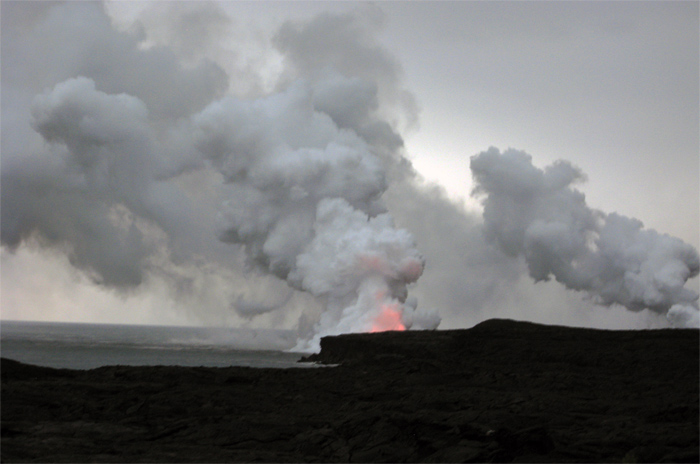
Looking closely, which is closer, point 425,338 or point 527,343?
point 527,343

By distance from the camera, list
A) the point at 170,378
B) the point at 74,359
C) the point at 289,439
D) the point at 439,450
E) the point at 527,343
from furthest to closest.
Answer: the point at 74,359
the point at 527,343
the point at 170,378
the point at 289,439
the point at 439,450

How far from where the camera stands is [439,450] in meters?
34.0

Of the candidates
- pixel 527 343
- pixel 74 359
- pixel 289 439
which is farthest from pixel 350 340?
pixel 289 439

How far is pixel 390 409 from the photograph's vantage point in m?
41.9

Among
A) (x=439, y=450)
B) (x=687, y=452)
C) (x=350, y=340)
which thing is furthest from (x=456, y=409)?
(x=350, y=340)

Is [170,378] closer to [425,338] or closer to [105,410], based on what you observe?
[105,410]

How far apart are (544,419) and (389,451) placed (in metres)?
8.92

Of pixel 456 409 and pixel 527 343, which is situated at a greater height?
pixel 527 343

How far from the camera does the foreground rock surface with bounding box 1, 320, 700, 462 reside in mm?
33812

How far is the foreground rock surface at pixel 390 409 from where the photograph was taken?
3381 centimetres

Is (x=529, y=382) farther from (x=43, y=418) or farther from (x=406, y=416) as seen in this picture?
(x=43, y=418)

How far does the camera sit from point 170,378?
53438 millimetres

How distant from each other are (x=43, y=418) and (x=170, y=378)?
14013 mm

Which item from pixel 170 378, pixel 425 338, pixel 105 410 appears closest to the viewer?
pixel 105 410
